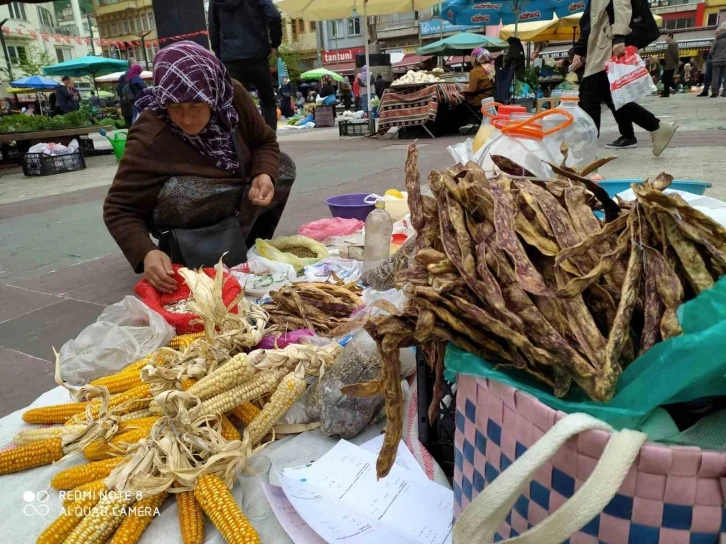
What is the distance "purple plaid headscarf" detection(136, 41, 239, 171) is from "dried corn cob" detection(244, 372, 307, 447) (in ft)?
5.95

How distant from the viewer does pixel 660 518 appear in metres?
0.77

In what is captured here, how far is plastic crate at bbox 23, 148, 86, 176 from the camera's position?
29.9ft

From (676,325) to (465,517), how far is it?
473mm

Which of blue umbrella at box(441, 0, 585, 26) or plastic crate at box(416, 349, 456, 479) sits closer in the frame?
plastic crate at box(416, 349, 456, 479)

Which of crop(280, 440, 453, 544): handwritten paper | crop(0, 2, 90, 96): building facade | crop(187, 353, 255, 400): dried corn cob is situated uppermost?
crop(0, 2, 90, 96): building facade

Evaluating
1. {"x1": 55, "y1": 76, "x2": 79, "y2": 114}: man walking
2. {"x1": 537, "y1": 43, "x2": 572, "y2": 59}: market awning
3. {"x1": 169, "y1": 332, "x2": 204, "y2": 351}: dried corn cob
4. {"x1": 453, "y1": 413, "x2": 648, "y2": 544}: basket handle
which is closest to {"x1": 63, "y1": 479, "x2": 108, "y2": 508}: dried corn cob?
{"x1": 169, "y1": 332, "x2": 204, "y2": 351}: dried corn cob

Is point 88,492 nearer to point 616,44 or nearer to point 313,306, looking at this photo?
point 313,306

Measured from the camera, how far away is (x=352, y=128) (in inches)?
500

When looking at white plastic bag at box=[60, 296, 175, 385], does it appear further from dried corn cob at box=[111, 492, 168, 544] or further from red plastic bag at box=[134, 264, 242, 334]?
dried corn cob at box=[111, 492, 168, 544]

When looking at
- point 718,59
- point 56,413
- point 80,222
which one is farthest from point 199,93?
point 718,59

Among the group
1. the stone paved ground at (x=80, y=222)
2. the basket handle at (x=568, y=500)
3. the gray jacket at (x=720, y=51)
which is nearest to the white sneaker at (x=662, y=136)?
the stone paved ground at (x=80, y=222)

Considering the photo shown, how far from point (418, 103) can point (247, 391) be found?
987 centimetres

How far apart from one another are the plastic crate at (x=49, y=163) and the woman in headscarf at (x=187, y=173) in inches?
289

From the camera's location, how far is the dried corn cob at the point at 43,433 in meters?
1.68
